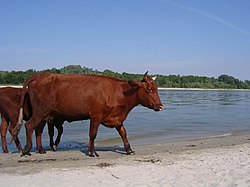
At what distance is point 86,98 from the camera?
9.94 meters

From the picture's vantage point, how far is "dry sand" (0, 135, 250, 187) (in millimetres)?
6727

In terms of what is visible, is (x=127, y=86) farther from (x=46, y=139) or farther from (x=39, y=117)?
(x=46, y=139)

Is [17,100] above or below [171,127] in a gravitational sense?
above

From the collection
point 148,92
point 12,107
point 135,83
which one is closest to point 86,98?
point 135,83

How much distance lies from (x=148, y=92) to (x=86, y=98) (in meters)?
1.68

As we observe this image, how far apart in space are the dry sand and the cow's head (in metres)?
Result: 1.39

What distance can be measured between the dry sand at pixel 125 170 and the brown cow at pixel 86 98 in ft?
3.21

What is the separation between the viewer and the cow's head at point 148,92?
10.2 m

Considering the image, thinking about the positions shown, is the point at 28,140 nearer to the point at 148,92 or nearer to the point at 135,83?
the point at 135,83

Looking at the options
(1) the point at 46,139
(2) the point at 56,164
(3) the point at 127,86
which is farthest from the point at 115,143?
(2) the point at 56,164

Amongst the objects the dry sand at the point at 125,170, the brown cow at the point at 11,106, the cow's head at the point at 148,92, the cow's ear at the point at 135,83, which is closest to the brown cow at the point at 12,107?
the brown cow at the point at 11,106

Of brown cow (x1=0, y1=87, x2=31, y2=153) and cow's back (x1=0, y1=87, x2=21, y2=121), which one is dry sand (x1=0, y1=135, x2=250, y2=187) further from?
cow's back (x1=0, y1=87, x2=21, y2=121)

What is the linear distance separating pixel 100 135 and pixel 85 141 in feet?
5.09

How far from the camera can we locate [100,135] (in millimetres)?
15719
